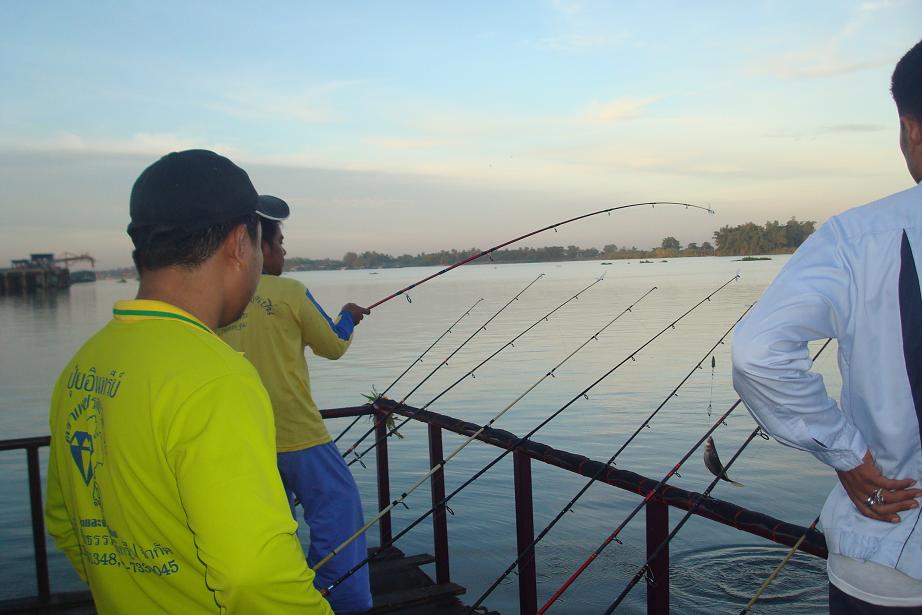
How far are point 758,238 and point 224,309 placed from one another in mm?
9179

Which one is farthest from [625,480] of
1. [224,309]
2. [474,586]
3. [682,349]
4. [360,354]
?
[360,354]

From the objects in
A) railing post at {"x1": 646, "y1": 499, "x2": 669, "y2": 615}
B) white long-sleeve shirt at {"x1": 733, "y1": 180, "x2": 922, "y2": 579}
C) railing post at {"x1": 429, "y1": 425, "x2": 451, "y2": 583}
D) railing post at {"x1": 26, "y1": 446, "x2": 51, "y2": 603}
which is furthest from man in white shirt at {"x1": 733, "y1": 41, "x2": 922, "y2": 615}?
railing post at {"x1": 26, "y1": 446, "x2": 51, "y2": 603}

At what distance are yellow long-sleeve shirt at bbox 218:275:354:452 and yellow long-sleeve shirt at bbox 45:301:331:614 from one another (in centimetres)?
215

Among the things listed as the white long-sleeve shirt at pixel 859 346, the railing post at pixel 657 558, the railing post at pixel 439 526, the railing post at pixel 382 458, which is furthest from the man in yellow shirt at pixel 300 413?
the white long-sleeve shirt at pixel 859 346

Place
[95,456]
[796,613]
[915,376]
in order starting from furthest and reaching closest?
[796,613] → [915,376] → [95,456]

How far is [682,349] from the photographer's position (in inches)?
749

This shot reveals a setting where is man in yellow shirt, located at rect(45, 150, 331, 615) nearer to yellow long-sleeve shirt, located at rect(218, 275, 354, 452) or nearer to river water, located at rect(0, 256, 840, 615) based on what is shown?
yellow long-sleeve shirt, located at rect(218, 275, 354, 452)

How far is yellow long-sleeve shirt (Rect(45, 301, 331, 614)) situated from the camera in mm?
1202

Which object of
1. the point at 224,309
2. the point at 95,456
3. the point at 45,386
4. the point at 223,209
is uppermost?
the point at 223,209

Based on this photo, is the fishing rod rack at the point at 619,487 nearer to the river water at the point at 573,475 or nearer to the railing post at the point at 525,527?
the railing post at the point at 525,527

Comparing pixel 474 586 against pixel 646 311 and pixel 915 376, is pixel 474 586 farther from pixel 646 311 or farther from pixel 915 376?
pixel 646 311

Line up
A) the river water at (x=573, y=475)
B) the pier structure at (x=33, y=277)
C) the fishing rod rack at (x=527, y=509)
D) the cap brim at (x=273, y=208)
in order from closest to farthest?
the fishing rod rack at (x=527, y=509)
the cap brim at (x=273, y=208)
the river water at (x=573, y=475)
the pier structure at (x=33, y=277)

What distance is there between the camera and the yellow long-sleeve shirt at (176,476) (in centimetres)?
120

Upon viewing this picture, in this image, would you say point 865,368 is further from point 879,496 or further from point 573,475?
→ point 573,475
